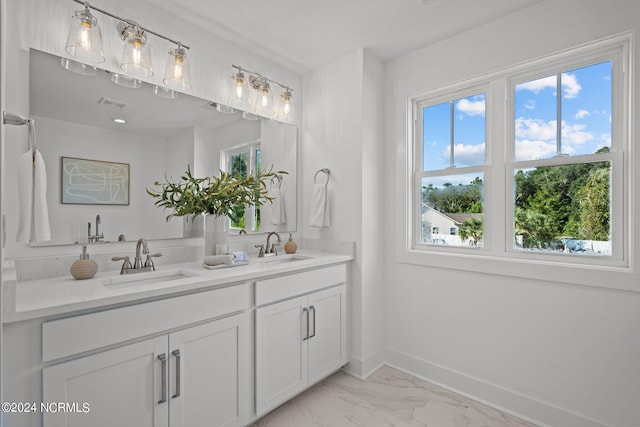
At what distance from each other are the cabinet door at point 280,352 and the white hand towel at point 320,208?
72cm

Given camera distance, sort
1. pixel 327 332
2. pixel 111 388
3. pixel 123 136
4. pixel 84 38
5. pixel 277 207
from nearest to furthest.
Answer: pixel 111 388, pixel 84 38, pixel 123 136, pixel 327 332, pixel 277 207

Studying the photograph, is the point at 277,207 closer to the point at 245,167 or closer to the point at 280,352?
the point at 245,167

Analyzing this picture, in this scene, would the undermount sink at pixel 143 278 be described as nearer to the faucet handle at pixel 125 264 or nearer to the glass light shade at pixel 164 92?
the faucet handle at pixel 125 264

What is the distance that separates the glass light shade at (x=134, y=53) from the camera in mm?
1748

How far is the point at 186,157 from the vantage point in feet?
6.77

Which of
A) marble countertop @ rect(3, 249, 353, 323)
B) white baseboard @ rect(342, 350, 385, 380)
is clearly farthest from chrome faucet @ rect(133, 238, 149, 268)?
white baseboard @ rect(342, 350, 385, 380)

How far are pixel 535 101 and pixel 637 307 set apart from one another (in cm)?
128

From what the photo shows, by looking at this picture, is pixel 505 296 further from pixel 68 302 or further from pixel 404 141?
pixel 68 302

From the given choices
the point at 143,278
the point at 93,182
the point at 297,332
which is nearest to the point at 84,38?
the point at 93,182

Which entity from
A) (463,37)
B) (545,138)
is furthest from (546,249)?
(463,37)

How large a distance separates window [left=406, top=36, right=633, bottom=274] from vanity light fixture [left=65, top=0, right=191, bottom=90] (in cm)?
174

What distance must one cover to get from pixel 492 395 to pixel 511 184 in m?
1.38

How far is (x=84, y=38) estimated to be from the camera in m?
1.60

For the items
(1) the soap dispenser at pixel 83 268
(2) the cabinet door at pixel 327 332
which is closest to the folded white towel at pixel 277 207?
(2) the cabinet door at pixel 327 332
